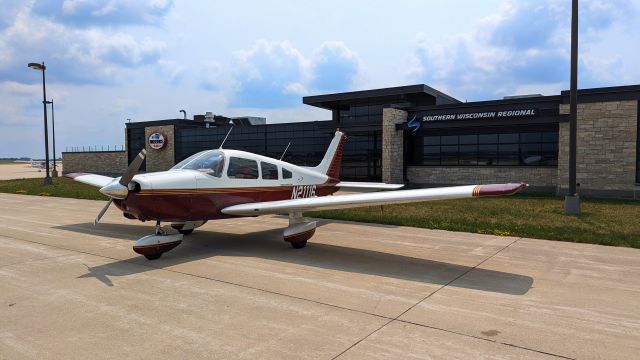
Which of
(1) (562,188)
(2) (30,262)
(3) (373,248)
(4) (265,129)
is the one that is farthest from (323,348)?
(4) (265,129)

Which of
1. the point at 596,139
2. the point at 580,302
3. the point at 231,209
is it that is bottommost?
the point at 580,302

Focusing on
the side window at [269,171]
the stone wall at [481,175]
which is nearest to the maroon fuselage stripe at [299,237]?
the side window at [269,171]

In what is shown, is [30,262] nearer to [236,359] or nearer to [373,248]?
[236,359]

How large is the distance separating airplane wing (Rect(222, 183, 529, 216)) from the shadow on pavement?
0.92 meters

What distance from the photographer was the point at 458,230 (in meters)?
11.3

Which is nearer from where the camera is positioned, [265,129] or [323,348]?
[323,348]

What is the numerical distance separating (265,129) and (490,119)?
66.8ft

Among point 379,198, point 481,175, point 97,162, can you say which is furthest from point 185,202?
point 97,162

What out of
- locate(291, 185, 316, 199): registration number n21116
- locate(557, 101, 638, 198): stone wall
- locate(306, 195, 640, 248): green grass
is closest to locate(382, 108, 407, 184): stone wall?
locate(306, 195, 640, 248): green grass

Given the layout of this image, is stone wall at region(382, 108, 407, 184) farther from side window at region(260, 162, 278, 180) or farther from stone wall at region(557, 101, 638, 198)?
side window at region(260, 162, 278, 180)

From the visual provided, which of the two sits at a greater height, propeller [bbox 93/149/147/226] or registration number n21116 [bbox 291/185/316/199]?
propeller [bbox 93/149/147/226]

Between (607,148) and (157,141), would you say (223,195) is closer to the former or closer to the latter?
(607,148)

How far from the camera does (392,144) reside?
26.8 meters

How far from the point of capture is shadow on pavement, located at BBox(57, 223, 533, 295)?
21.7ft
